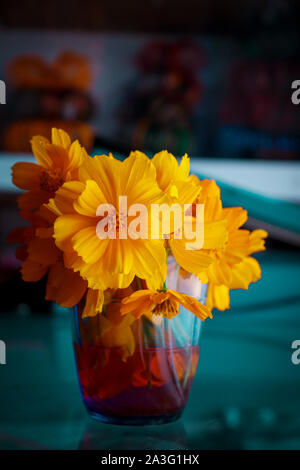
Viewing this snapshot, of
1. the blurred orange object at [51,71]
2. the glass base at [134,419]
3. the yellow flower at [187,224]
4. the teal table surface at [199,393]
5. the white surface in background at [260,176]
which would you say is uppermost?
the blurred orange object at [51,71]

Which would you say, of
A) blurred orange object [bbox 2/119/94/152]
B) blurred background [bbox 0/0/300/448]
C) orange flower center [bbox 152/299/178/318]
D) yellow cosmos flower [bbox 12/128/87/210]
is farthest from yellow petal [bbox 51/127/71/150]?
blurred orange object [bbox 2/119/94/152]

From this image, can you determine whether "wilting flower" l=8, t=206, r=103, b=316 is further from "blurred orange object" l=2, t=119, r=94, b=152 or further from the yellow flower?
"blurred orange object" l=2, t=119, r=94, b=152

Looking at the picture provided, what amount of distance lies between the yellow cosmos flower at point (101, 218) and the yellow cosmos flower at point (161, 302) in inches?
0.5

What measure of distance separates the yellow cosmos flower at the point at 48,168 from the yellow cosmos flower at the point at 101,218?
1.1 inches

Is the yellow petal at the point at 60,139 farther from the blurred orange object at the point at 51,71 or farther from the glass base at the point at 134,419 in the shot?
the blurred orange object at the point at 51,71

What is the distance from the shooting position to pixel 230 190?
0.66m

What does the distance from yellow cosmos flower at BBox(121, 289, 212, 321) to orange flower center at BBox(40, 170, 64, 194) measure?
3.0 inches

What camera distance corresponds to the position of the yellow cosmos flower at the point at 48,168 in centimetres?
33

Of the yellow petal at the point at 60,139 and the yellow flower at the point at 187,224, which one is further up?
the yellow petal at the point at 60,139

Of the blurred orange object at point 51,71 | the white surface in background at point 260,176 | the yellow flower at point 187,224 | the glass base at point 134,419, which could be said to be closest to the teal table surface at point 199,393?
the glass base at point 134,419

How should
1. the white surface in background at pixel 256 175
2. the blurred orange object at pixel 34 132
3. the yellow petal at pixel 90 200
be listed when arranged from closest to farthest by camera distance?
the yellow petal at pixel 90 200 → the white surface in background at pixel 256 175 → the blurred orange object at pixel 34 132

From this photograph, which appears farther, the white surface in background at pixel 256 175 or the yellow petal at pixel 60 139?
the white surface in background at pixel 256 175

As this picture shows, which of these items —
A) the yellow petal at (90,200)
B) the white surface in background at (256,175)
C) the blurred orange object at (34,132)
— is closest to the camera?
the yellow petal at (90,200)

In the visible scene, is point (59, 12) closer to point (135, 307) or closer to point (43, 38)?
point (43, 38)
